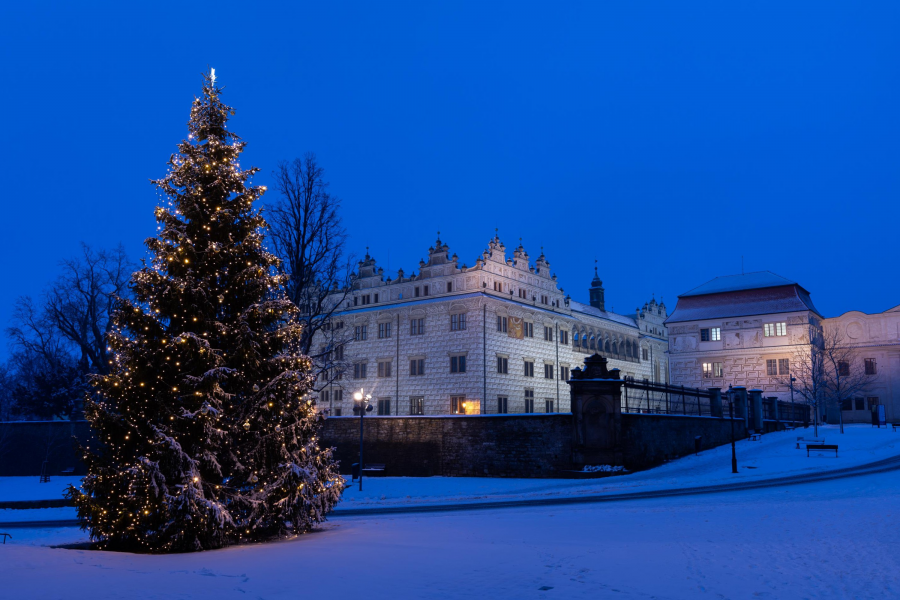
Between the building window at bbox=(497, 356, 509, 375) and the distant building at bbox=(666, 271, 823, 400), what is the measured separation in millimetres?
19858

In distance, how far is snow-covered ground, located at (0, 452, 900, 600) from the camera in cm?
904

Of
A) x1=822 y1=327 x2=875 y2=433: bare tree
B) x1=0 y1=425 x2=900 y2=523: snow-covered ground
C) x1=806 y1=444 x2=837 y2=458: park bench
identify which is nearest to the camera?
x1=0 y1=425 x2=900 y2=523: snow-covered ground

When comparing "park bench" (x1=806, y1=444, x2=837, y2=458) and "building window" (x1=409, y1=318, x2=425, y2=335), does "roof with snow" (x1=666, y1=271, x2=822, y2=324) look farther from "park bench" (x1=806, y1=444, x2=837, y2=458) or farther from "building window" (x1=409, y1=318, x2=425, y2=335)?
"park bench" (x1=806, y1=444, x2=837, y2=458)

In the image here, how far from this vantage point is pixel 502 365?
52250 millimetres

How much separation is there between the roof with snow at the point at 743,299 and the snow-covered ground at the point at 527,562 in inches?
1839

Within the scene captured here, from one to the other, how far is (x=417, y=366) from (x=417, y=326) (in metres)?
3.01

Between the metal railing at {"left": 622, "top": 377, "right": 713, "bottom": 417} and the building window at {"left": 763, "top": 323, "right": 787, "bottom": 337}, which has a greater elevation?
the building window at {"left": 763, "top": 323, "right": 787, "bottom": 337}

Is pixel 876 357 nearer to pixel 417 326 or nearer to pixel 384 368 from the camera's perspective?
pixel 417 326

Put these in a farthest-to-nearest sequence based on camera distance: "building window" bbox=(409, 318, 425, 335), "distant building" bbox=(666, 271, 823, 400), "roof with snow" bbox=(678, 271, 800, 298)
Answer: "roof with snow" bbox=(678, 271, 800, 298) → "distant building" bbox=(666, 271, 823, 400) → "building window" bbox=(409, 318, 425, 335)

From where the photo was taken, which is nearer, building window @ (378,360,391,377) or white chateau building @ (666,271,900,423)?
building window @ (378,360,391,377)

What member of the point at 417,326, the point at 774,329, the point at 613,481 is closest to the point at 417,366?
the point at 417,326

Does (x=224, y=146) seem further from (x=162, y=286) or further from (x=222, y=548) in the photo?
(x=222, y=548)

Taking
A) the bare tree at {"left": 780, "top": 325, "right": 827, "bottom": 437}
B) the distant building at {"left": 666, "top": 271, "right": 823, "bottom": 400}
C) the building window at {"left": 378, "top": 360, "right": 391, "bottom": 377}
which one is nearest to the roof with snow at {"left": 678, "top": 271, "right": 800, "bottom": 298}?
the distant building at {"left": 666, "top": 271, "right": 823, "bottom": 400}

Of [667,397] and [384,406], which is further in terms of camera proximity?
[384,406]
